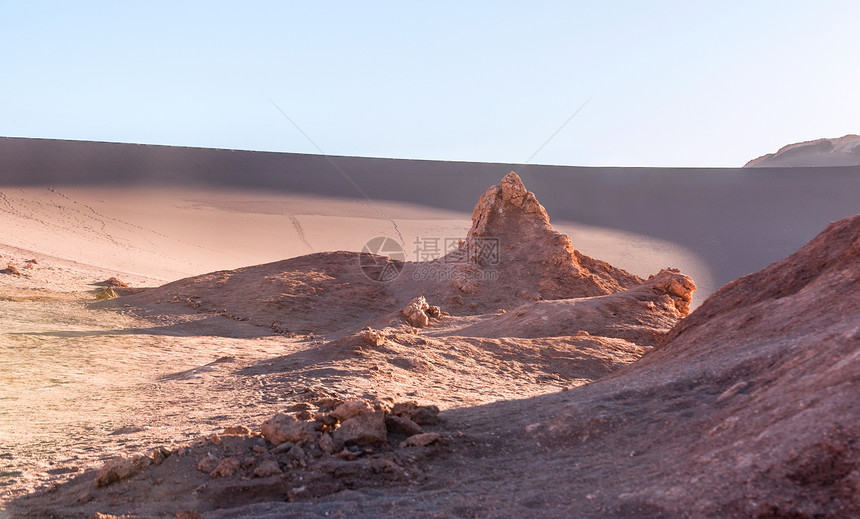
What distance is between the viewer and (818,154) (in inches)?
2852

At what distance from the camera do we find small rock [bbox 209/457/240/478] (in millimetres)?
3812

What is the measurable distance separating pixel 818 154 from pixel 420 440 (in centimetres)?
8348

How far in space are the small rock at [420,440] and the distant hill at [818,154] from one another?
75428 millimetres

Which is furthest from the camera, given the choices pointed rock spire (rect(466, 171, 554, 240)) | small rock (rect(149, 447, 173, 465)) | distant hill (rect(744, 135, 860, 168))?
distant hill (rect(744, 135, 860, 168))

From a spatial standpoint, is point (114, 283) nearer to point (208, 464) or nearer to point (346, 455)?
point (208, 464)

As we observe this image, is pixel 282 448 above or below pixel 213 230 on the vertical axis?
below

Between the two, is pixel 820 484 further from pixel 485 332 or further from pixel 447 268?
pixel 447 268

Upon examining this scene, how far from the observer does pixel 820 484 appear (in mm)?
2502

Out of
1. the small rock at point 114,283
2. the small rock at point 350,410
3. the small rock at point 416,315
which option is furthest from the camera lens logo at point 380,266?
the small rock at point 350,410

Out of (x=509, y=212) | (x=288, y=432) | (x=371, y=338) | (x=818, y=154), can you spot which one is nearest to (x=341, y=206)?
(x=509, y=212)

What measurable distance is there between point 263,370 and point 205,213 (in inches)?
1301

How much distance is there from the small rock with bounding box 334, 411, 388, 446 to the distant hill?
75591mm

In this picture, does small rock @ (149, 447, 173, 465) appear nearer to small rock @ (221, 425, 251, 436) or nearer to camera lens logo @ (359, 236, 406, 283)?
small rock @ (221, 425, 251, 436)

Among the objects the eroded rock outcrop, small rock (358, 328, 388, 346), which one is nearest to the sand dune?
the eroded rock outcrop
